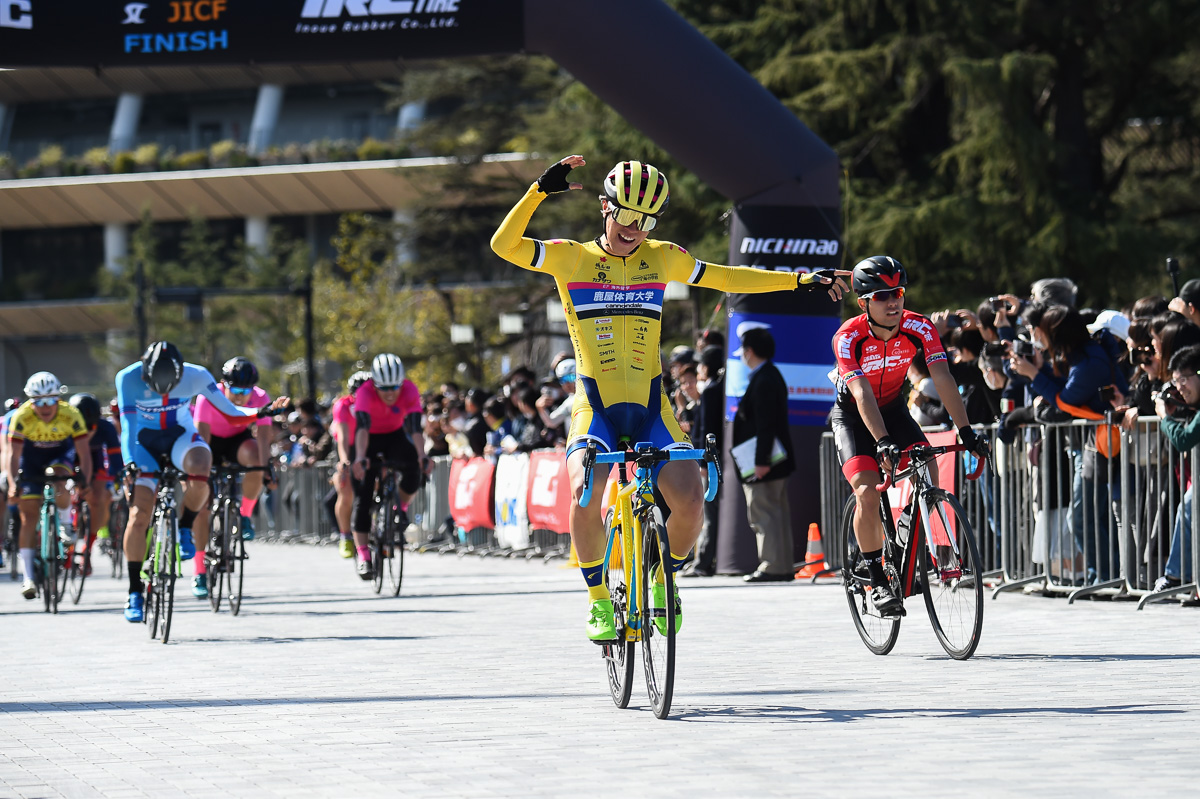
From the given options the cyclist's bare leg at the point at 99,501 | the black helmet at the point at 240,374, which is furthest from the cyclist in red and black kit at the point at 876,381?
the cyclist's bare leg at the point at 99,501

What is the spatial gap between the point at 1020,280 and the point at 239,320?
36.5 m

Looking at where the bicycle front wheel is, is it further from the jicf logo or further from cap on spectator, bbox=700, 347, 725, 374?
cap on spectator, bbox=700, 347, 725, 374

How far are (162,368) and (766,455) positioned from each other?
5343 mm

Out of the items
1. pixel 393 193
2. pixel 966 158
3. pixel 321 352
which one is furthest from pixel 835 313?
pixel 393 193

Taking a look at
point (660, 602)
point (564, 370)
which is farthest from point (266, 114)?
point (660, 602)

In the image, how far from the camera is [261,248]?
71625 millimetres

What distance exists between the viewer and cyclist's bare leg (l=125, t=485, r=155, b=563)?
12.6 m

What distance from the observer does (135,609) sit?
12.8 metres

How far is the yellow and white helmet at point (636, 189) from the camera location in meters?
7.85

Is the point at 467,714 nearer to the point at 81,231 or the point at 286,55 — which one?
the point at 286,55

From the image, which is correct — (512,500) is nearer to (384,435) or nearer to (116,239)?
(384,435)

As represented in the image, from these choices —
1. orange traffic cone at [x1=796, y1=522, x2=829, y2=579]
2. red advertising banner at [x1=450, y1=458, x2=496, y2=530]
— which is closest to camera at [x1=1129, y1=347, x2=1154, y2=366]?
orange traffic cone at [x1=796, y1=522, x2=829, y2=579]

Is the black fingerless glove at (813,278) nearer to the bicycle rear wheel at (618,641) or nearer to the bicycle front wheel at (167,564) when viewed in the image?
the bicycle rear wheel at (618,641)

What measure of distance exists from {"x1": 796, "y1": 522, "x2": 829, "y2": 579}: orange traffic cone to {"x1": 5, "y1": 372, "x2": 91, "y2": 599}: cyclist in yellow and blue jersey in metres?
6.18
